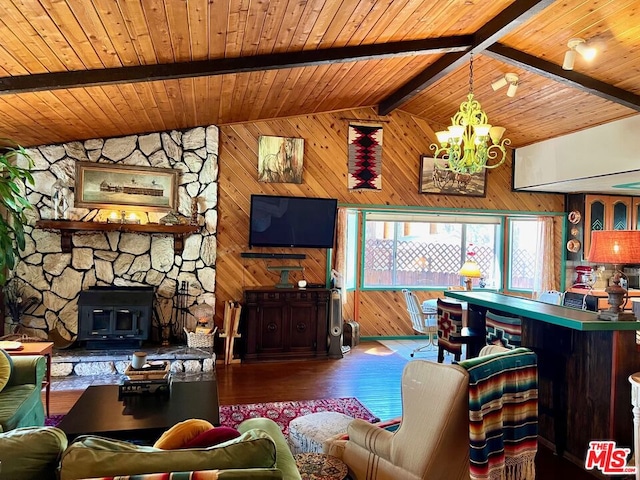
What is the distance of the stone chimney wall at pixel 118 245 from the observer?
5277 millimetres

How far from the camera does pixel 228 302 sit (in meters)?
5.73

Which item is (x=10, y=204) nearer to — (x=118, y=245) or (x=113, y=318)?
(x=118, y=245)

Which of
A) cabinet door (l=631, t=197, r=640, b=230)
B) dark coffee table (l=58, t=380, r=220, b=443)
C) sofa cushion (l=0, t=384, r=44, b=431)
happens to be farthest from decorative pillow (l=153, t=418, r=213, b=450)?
cabinet door (l=631, t=197, r=640, b=230)

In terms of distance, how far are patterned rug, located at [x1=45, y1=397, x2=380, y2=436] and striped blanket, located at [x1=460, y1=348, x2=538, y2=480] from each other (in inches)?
66.7

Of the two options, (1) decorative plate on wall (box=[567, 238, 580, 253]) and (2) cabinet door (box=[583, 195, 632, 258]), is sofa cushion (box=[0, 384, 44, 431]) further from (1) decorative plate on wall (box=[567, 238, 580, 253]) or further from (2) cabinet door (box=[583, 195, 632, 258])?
(2) cabinet door (box=[583, 195, 632, 258])

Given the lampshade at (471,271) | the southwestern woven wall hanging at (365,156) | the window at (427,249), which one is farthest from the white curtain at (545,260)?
the southwestern woven wall hanging at (365,156)

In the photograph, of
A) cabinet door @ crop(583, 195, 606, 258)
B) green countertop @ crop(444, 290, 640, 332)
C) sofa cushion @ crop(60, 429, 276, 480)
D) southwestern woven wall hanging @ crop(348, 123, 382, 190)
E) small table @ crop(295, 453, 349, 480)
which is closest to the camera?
sofa cushion @ crop(60, 429, 276, 480)

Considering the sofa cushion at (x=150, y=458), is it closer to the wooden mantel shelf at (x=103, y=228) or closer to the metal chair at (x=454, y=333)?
the metal chair at (x=454, y=333)

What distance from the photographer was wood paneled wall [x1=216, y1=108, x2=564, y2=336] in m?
5.96

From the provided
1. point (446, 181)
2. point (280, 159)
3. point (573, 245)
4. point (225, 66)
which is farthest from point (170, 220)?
point (573, 245)

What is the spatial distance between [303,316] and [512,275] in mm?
4008

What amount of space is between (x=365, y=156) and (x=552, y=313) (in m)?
4.00

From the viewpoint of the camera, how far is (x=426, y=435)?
6.36 feet

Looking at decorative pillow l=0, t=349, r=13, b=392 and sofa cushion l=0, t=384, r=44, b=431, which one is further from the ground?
decorative pillow l=0, t=349, r=13, b=392
